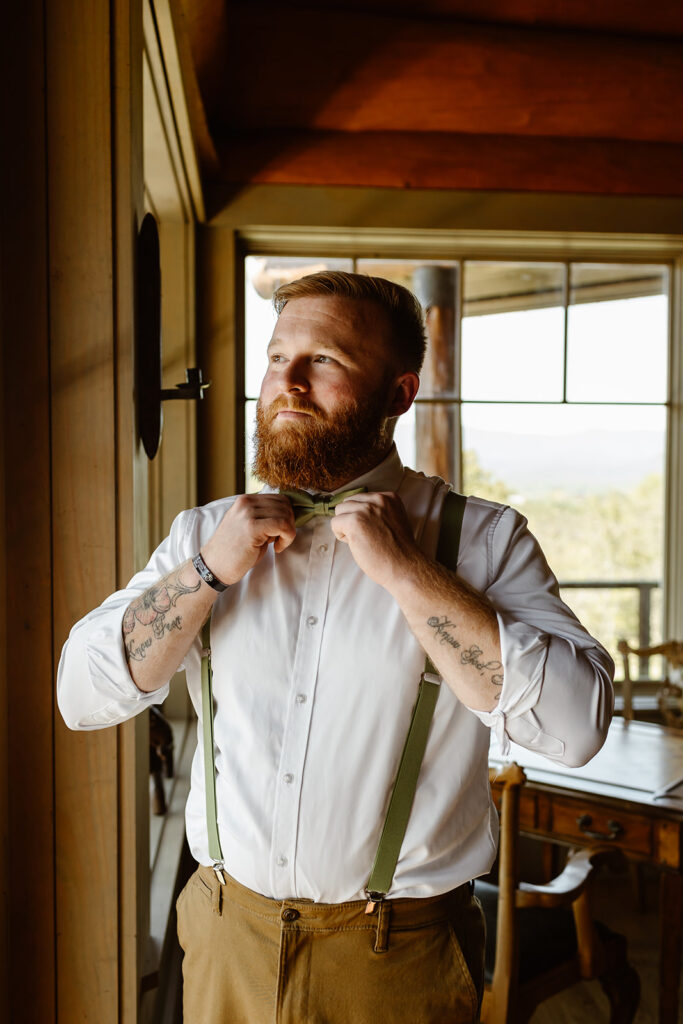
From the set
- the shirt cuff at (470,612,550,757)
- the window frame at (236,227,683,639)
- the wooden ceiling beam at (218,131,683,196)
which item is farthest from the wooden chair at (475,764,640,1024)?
the wooden ceiling beam at (218,131,683,196)

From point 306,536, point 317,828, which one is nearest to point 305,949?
point 317,828

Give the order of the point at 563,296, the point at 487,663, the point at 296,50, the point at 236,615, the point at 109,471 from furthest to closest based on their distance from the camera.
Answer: the point at 563,296, the point at 296,50, the point at 109,471, the point at 236,615, the point at 487,663

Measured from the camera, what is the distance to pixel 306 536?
44.2 inches

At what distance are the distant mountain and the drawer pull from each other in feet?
5.11

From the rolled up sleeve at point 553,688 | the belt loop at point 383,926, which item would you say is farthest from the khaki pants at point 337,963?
the rolled up sleeve at point 553,688

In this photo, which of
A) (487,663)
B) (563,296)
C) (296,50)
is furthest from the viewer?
(563,296)

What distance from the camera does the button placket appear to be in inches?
39.7

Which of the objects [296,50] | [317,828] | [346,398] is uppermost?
[296,50]

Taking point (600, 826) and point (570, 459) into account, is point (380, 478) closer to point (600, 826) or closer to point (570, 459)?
point (600, 826)

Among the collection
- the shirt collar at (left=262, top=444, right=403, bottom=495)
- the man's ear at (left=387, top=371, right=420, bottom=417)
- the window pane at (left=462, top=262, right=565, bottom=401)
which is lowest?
the shirt collar at (left=262, top=444, right=403, bottom=495)

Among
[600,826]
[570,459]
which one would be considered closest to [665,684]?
[570,459]

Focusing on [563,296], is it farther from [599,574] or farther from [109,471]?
[109,471]

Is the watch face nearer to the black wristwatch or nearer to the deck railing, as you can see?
the black wristwatch

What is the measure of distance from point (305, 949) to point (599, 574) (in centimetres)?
269
